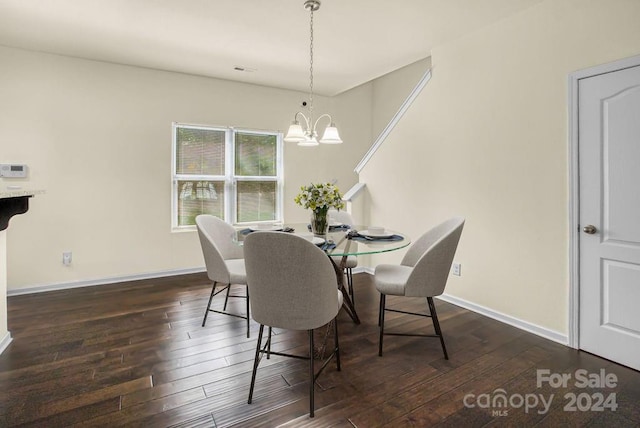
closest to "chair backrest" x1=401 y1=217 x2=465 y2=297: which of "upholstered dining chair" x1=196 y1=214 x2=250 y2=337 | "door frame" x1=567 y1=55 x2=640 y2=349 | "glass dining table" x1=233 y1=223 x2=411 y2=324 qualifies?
"glass dining table" x1=233 y1=223 x2=411 y2=324

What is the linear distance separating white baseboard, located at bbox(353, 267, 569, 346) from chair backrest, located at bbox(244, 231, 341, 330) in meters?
1.88

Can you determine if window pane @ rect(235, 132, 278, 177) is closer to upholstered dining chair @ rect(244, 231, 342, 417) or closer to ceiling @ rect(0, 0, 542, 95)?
ceiling @ rect(0, 0, 542, 95)

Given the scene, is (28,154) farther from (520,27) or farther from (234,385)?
(520,27)

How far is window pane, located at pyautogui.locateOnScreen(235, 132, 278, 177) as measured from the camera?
15.8 feet

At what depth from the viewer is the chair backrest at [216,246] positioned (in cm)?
258

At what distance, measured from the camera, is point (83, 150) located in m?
3.89

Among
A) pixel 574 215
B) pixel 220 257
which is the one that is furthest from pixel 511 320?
pixel 220 257

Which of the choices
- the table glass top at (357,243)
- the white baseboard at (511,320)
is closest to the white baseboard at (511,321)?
the white baseboard at (511,320)

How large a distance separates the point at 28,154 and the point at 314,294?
148 inches

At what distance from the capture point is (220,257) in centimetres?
255

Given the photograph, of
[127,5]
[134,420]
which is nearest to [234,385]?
[134,420]

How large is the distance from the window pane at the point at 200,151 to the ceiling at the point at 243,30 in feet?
2.60

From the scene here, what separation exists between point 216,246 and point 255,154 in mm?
2462

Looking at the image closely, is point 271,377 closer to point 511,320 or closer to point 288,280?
point 288,280
